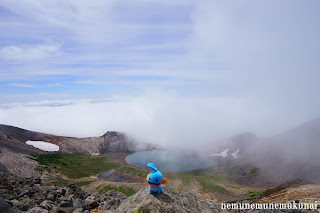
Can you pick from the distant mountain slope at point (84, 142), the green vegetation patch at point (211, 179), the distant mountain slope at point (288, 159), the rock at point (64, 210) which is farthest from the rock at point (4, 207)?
the distant mountain slope at point (84, 142)

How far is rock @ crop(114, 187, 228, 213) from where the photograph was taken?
13.3 meters

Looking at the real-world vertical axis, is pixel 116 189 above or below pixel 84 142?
below

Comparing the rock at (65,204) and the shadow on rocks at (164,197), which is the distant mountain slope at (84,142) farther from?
the shadow on rocks at (164,197)

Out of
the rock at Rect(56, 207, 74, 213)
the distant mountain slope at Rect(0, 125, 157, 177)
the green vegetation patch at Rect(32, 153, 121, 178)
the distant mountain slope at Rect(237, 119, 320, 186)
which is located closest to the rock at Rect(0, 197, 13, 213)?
the rock at Rect(56, 207, 74, 213)

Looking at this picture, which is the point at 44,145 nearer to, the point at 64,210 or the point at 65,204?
the point at 65,204

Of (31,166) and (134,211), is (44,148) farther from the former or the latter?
(134,211)

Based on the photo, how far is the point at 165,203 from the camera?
14.1 meters

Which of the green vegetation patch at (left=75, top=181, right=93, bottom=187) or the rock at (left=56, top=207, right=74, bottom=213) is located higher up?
the rock at (left=56, top=207, right=74, bottom=213)

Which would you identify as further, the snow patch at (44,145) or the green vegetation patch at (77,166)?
the snow patch at (44,145)

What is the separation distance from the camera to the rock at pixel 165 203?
13.3m

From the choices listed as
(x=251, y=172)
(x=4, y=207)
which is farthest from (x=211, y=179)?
(x=4, y=207)

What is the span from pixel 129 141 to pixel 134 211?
182257mm

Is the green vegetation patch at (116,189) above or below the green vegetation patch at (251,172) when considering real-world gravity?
below

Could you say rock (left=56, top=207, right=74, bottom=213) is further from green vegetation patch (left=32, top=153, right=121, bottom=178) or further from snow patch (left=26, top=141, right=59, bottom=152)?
snow patch (left=26, top=141, right=59, bottom=152)
